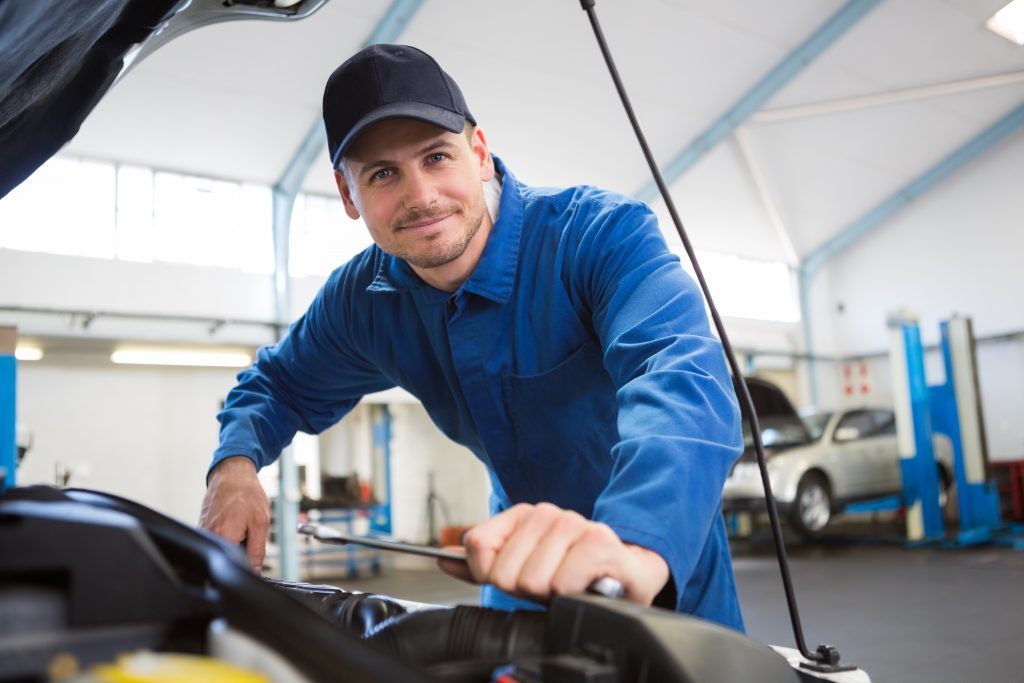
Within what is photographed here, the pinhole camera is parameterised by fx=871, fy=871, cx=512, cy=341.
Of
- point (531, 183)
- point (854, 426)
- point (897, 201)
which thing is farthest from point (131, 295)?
point (897, 201)

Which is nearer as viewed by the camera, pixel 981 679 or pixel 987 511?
pixel 981 679

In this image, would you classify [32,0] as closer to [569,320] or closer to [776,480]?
[569,320]

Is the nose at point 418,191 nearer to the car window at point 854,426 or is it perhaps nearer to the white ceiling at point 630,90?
the white ceiling at point 630,90

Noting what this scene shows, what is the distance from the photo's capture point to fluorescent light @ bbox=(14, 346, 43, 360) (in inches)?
303

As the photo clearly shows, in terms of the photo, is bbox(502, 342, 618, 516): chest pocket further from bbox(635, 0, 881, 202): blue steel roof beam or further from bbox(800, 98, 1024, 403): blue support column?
bbox(800, 98, 1024, 403): blue support column

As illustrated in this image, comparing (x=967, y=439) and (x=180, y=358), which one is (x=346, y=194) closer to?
(x=180, y=358)

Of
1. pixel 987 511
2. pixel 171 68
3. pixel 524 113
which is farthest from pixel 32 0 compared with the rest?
pixel 987 511

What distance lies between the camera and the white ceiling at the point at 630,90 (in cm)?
767

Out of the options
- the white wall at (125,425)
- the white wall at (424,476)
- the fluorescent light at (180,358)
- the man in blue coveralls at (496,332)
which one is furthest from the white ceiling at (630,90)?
the man in blue coveralls at (496,332)

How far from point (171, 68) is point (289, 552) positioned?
4.53m

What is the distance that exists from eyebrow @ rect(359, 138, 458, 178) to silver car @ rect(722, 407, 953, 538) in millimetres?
7389

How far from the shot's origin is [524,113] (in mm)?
9070

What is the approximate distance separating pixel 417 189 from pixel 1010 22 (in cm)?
954

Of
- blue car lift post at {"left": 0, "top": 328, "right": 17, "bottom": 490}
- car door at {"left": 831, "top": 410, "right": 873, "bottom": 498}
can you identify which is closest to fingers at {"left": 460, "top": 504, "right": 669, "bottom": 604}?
blue car lift post at {"left": 0, "top": 328, "right": 17, "bottom": 490}
